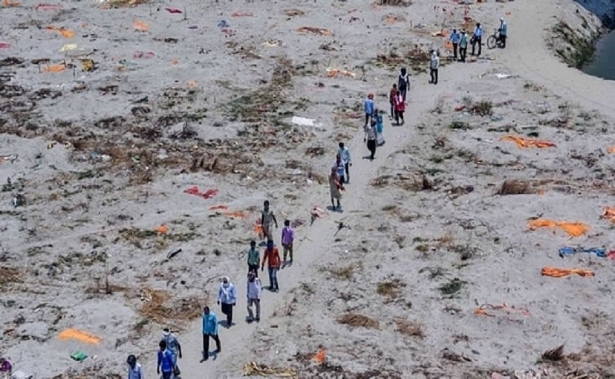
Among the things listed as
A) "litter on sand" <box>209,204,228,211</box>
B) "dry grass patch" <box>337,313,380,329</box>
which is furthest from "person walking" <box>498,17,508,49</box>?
"dry grass patch" <box>337,313,380,329</box>

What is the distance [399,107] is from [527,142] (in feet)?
15.8

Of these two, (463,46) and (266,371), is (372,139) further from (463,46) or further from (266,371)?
(463,46)

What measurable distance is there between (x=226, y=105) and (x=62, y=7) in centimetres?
1933

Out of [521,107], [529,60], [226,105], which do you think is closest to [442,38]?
[529,60]

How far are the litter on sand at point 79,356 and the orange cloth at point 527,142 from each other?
17.1 metres

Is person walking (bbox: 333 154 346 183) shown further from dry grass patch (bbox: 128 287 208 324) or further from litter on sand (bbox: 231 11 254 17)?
litter on sand (bbox: 231 11 254 17)

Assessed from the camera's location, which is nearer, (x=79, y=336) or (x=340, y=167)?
(x=79, y=336)

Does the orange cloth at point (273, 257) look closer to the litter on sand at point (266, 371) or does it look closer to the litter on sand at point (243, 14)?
the litter on sand at point (266, 371)

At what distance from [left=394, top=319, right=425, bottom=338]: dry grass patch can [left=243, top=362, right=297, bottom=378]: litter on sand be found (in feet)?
9.80

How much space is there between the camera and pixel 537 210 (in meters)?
24.0

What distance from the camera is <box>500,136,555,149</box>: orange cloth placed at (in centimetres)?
2912

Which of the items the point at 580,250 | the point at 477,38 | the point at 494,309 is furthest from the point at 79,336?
the point at 477,38

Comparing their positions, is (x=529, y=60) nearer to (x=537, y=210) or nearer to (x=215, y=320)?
(x=537, y=210)

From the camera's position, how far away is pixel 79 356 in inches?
712
